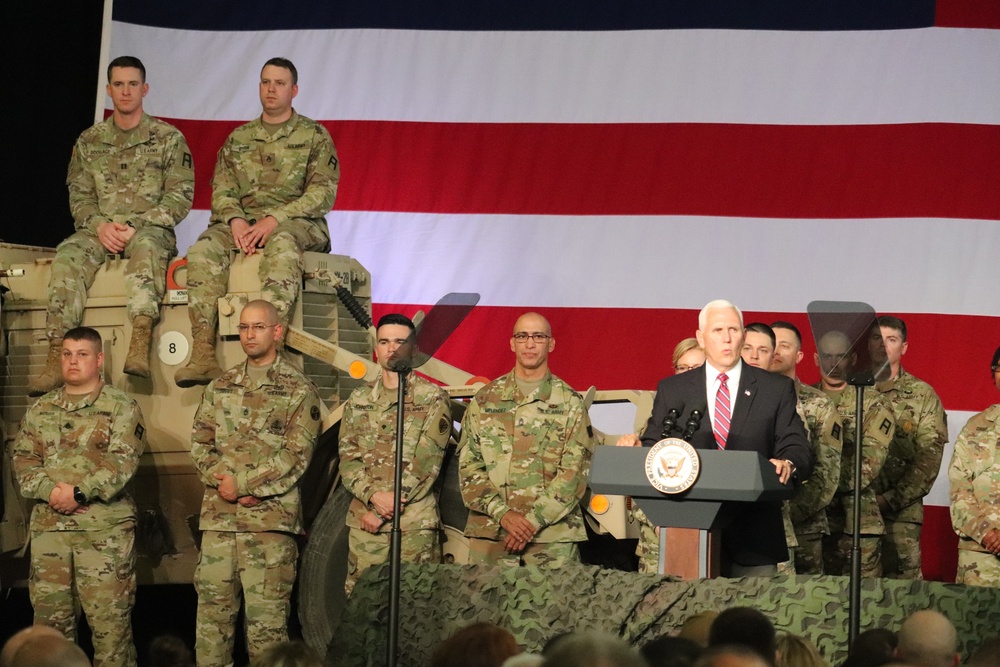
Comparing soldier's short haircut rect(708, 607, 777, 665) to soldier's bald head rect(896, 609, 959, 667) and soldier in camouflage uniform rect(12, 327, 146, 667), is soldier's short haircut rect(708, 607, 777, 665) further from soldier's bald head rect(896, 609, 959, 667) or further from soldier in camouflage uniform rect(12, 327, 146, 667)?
soldier in camouflage uniform rect(12, 327, 146, 667)

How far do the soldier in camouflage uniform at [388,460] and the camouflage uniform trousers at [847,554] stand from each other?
183 centimetres

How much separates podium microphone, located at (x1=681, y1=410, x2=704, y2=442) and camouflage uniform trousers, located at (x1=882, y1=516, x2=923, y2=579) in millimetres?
2672

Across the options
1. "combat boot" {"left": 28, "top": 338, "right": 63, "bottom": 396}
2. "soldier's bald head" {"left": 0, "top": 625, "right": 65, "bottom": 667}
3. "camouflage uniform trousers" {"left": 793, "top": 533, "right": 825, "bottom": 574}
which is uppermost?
"combat boot" {"left": 28, "top": 338, "right": 63, "bottom": 396}

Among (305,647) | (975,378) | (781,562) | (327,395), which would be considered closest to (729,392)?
(781,562)

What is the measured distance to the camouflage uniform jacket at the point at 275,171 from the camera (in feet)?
23.6

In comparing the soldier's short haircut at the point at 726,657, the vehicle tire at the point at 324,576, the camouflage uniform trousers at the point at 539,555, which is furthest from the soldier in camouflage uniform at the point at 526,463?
the soldier's short haircut at the point at 726,657

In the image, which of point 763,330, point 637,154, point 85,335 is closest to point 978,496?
point 763,330

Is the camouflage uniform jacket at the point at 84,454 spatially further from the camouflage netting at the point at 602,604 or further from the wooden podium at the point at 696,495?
the wooden podium at the point at 696,495

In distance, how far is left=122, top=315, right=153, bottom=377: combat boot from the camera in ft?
21.9

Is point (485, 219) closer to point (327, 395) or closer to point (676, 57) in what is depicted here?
point (676, 57)

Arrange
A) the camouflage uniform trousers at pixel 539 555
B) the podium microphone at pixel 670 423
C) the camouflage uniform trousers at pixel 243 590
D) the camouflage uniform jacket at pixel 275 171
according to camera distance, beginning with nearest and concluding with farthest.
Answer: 1. the podium microphone at pixel 670 423
2. the camouflage uniform trousers at pixel 539 555
3. the camouflage uniform trousers at pixel 243 590
4. the camouflage uniform jacket at pixel 275 171

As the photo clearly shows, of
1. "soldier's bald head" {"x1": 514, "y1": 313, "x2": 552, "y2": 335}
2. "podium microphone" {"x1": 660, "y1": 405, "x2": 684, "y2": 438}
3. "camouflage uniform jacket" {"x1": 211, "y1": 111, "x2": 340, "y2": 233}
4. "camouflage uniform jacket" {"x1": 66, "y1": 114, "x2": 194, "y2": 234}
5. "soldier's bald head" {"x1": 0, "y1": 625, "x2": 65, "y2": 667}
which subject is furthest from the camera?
Result: "camouflage uniform jacket" {"x1": 66, "y1": 114, "x2": 194, "y2": 234}

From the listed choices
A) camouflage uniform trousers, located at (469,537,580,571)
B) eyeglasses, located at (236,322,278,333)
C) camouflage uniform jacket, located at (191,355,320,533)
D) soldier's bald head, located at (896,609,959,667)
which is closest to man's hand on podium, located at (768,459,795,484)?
soldier's bald head, located at (896,609,959,667)

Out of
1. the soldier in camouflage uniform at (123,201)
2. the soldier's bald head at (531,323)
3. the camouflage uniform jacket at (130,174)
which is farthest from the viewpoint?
the camouflage uniform jacket at (130,174)
